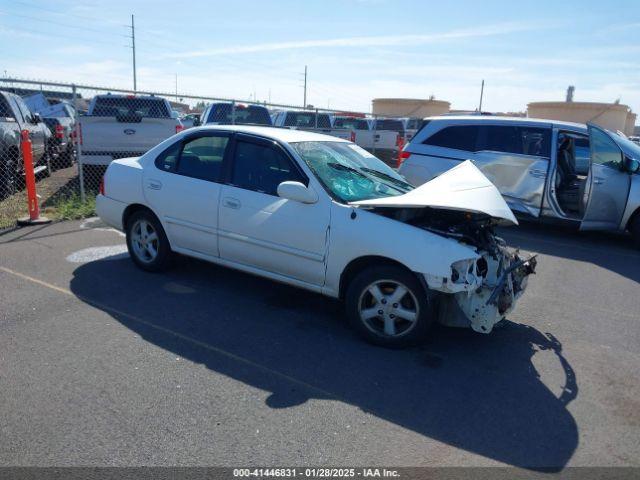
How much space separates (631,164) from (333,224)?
230 inches

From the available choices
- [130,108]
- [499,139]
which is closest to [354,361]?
[499,139]

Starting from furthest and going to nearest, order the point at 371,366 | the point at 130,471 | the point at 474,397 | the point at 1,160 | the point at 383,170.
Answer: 1. the point at 1,160
2. the point at 383,170
3. the point at 371,366
4. the point at 474,397
5. the point at 130,471

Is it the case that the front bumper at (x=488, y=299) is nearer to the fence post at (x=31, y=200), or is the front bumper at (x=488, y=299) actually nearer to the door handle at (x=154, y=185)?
the door handle at (x=154, y=185)

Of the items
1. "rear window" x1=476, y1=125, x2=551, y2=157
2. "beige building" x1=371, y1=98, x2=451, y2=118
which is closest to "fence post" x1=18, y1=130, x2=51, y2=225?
"rear window" x1=476, y1=125, x2=551, y2=157

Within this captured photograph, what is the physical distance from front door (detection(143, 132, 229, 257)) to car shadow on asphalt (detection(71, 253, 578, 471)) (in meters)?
0.58

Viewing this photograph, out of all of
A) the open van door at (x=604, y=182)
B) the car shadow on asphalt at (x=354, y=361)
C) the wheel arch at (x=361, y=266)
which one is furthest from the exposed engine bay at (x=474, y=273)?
the open van door at (x=604, y=182)

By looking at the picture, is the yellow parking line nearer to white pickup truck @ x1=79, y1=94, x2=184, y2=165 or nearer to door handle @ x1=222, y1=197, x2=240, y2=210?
door handle @ x1=222, y1=197, x2=240, y2=210

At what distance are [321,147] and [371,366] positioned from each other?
7.47 feet

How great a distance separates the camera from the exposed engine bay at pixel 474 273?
12.7ft

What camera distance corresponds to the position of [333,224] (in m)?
4.29

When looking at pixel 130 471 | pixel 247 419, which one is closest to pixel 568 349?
pixel 247 419

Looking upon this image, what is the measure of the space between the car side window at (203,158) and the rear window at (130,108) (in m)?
5.75

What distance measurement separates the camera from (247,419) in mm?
3160

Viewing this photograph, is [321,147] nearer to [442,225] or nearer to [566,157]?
[442,225]
